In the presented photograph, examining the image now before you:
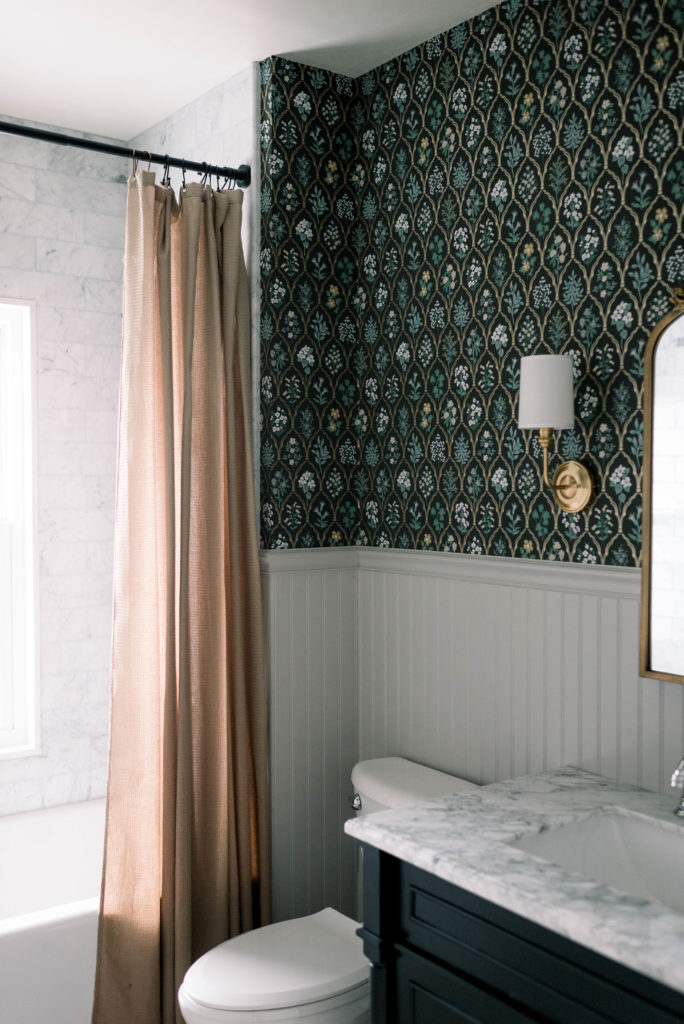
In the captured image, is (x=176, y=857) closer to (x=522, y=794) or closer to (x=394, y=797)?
(x=394, y=797)

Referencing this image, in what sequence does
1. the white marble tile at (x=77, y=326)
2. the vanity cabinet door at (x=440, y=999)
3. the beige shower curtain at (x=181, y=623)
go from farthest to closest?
the white marble tile at (x=77, y=326)
the beige shower curtain at (x=181, y=623)
the vanity cabinet door at (x=440, y=999)

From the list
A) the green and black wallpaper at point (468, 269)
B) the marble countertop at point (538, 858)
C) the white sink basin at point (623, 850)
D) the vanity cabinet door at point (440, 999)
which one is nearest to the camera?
the marble countertop at point (538, 858)

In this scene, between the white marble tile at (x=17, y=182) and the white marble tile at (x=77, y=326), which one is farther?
the white marble tile at (x=77, y=326)

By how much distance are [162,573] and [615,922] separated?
1.51 metres

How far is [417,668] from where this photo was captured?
103 inches

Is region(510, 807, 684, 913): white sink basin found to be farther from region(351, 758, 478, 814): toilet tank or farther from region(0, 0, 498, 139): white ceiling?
region(0, 0, 498, 139): white ceiling

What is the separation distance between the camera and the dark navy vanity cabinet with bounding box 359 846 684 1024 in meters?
1.36

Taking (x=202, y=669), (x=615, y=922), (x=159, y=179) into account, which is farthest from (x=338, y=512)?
(x=615, y=922)

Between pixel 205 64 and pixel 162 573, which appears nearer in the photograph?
pixel 162 573

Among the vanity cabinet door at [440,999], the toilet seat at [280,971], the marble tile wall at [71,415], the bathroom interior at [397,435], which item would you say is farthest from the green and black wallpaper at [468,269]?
the toilet seat at [280,971]

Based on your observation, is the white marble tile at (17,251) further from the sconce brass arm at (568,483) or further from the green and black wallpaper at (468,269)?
the sconce brass arm at (568,483)

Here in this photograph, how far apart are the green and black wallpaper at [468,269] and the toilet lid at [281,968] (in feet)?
3.32

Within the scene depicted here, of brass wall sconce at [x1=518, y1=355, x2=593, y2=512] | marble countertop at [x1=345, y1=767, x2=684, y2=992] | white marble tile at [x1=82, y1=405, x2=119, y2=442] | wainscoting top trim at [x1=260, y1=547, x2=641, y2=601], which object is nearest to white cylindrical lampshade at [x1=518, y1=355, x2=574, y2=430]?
brass wall sconce at [x1=518, y1=355, x2=593, y2=512]

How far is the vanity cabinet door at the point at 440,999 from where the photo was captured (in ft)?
5.15
